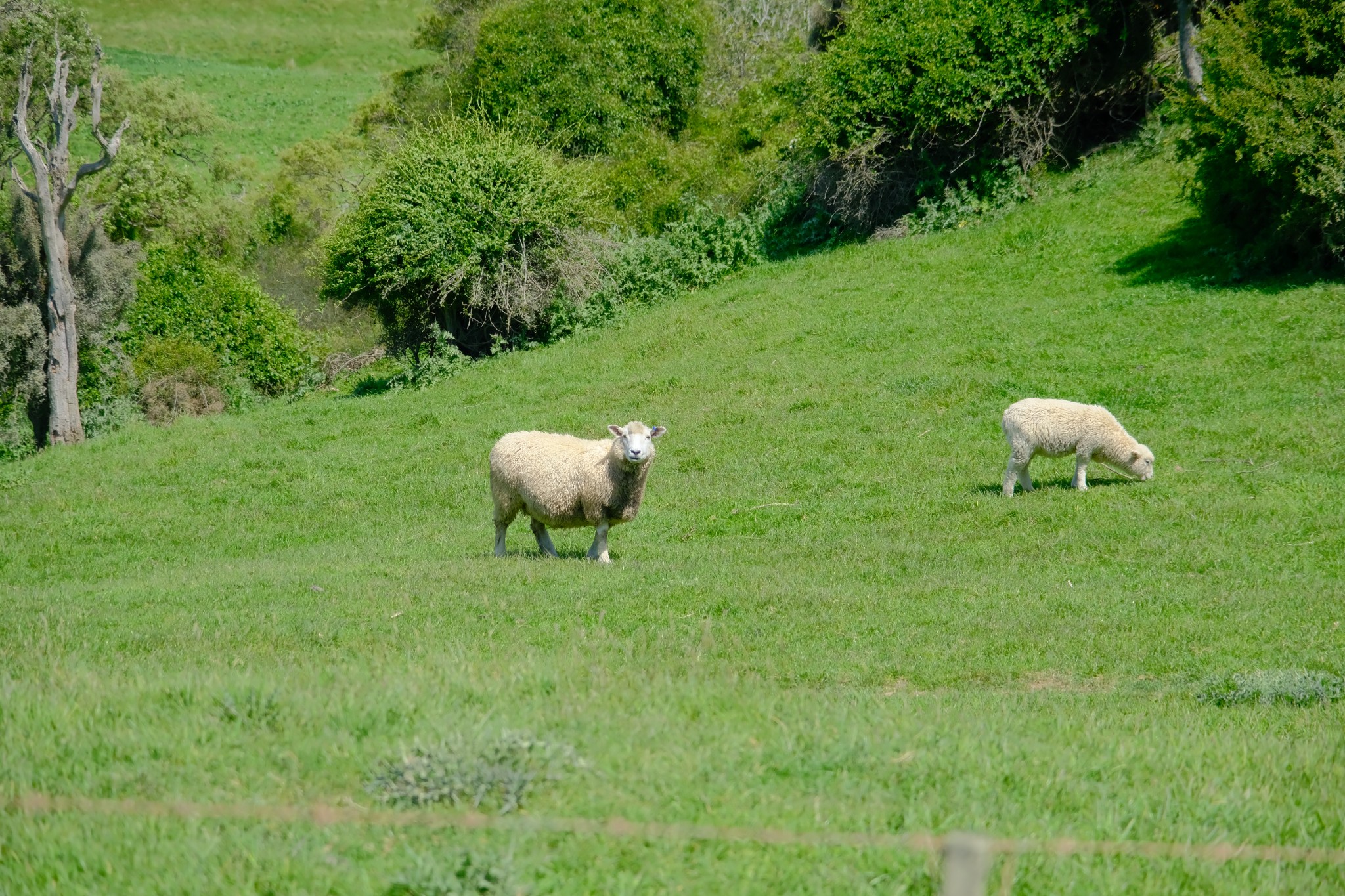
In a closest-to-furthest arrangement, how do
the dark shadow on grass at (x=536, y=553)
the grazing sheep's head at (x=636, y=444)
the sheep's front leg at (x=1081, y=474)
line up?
the grazing sheep's head at (x=636, y=444) < the dark shadow on grass at (x=536, y=553) < the sheep's front leg at (x=1081, y=474)

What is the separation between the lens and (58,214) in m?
35.7

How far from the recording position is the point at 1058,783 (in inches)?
249

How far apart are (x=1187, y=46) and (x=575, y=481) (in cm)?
2623

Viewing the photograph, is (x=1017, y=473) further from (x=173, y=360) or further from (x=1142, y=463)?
(x=173, y=360)

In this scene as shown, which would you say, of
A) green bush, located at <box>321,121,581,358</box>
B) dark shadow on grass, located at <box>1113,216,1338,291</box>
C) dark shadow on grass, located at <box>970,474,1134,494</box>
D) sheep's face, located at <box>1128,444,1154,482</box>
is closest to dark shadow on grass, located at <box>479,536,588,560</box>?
dark shadow on grass, located at <box>970,474,1134,494</box>

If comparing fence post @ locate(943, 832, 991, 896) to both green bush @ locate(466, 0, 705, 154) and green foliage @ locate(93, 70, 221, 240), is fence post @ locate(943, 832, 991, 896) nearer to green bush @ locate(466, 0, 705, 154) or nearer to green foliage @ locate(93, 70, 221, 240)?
green foliage @ locate(93, 70, 221, 240)

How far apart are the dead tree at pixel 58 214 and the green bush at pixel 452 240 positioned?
7.87m

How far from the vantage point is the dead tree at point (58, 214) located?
35.2 meters

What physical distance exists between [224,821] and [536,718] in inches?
70.8

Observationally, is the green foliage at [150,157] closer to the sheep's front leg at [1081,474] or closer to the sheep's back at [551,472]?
the sheep's back at [551,472]

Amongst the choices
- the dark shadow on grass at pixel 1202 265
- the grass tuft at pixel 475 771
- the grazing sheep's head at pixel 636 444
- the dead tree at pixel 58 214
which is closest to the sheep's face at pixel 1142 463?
the grazing sheep's head at pixel 636 444

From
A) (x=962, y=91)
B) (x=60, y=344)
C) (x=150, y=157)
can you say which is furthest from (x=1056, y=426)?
(x=150, y=157)

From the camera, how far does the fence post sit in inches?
124

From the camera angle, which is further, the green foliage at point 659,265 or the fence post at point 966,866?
the green foliage at point 659,265
